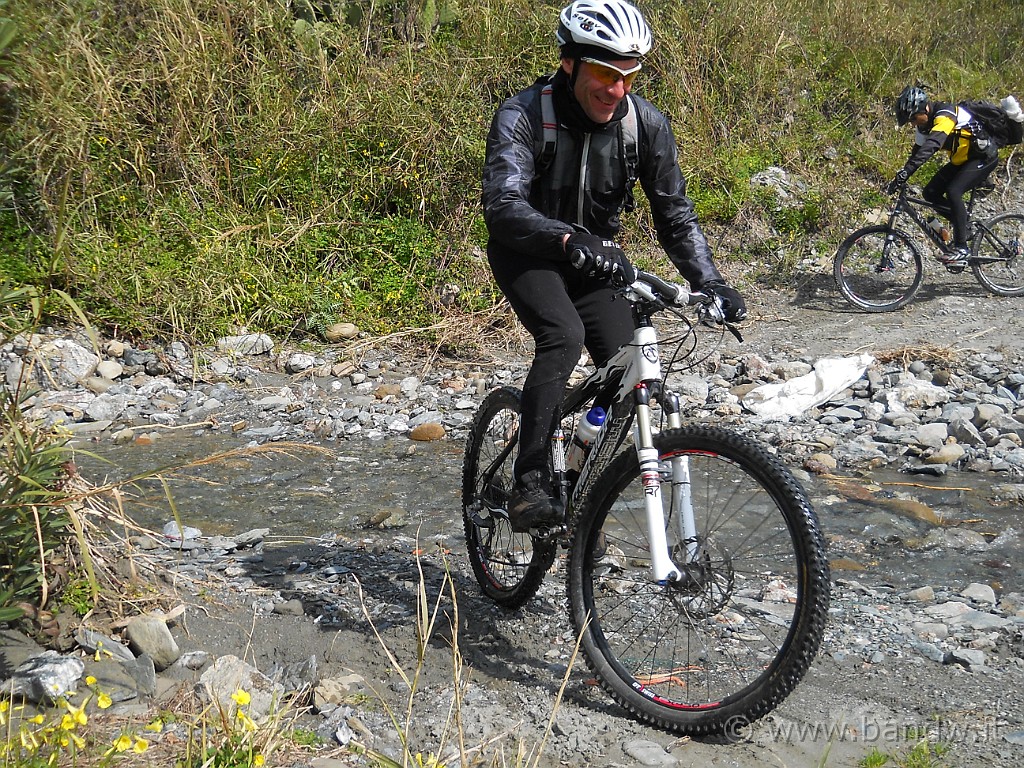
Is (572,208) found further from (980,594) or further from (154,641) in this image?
(980,594)

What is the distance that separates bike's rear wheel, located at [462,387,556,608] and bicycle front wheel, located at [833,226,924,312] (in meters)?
7.27

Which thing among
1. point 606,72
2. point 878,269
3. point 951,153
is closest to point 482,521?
point 606,72

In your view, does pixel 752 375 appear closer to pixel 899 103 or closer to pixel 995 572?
pixel 995 572

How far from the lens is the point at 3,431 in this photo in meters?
3.42

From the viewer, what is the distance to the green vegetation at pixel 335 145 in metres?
9.32

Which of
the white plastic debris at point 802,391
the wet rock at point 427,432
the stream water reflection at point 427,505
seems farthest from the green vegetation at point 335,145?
the white plastic debris at point 802,391

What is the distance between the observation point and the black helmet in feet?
34.4

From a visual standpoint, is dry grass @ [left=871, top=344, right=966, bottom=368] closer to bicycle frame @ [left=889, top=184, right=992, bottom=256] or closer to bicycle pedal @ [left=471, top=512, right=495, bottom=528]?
bicycle frame @ [left=889, top=184, right=992, bottom=256]

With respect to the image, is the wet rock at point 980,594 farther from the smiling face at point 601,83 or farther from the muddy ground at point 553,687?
the smiling face at point 601,83

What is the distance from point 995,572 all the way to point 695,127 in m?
8.23

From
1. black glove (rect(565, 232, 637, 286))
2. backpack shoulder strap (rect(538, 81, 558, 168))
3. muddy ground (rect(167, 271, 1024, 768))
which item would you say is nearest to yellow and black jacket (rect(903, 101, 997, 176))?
muddy ground (rect(167, 271, 1024, 768))

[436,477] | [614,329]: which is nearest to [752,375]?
[436,477]

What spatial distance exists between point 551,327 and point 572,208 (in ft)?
1.89

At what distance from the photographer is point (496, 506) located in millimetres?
4309
